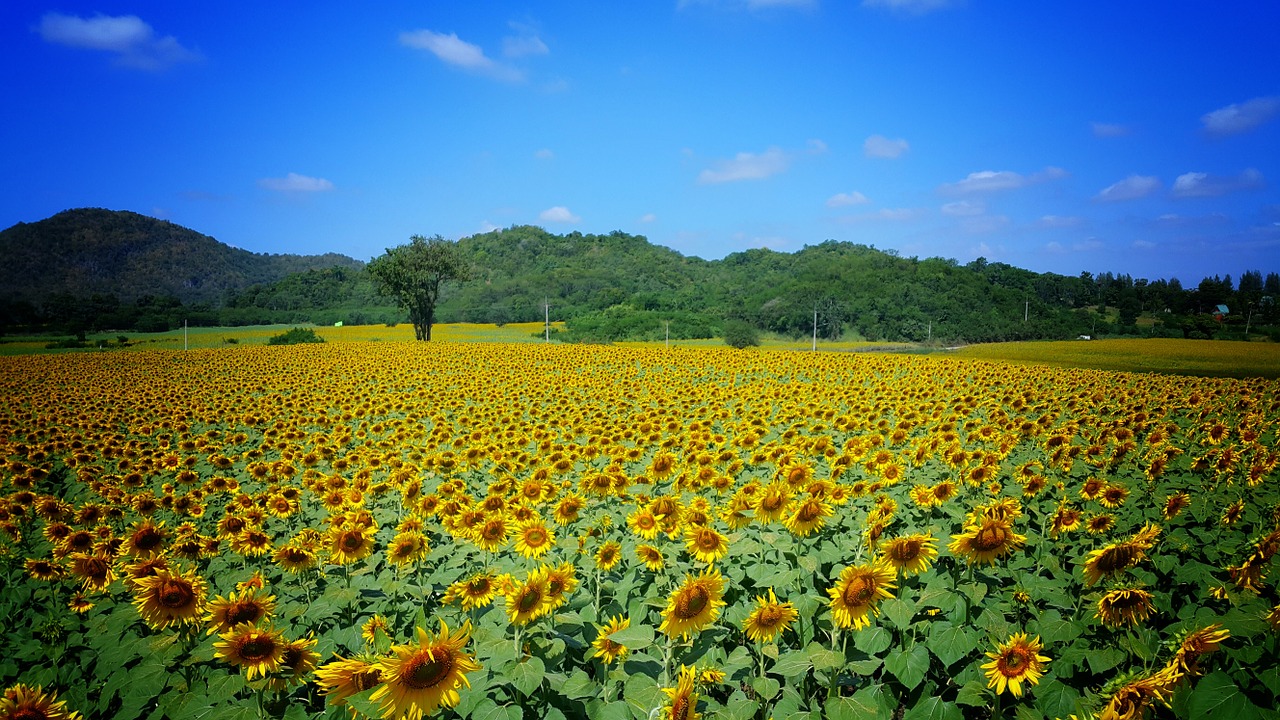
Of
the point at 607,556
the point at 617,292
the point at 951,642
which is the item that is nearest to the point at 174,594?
the point at 607,556

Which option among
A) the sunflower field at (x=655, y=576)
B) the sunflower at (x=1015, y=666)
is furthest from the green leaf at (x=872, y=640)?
the sunflower at (x=1015, y=666)

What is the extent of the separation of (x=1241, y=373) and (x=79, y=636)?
2997cm

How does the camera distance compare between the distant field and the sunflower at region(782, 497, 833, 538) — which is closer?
the sunflower at region(782, 497, 833, 538)

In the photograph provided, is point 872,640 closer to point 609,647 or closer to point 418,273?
point 609,647

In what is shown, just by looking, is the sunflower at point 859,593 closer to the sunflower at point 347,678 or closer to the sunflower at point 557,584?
the sunflower at point 557,584

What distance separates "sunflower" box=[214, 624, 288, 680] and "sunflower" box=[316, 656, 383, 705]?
0.63m

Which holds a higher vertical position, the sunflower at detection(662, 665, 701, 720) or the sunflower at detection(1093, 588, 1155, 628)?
the sunflower at detection(1093, 588, 1155, 628)

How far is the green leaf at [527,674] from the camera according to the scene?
2457 millimetres

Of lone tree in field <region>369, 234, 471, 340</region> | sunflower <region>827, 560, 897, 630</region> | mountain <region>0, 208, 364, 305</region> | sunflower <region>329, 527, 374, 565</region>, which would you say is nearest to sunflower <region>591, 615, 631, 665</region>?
sunflower <region>827, 560, 897, 630</region>

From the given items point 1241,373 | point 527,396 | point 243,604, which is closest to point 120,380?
point 527,396

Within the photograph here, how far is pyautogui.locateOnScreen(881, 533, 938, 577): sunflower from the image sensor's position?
280 cm

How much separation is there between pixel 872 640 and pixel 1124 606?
1.07 metres

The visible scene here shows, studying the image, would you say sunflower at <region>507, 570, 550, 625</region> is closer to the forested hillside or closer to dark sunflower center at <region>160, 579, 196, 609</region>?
dark sunflower center at <region>160, 579, 196, 609</region>

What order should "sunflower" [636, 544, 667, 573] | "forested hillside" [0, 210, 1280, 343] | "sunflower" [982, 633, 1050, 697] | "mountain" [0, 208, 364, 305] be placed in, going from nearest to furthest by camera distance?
"sunflower" [982, 633, 1050, 697]
"sunflower" [636, 544, 667, 573]
"forested hillside" [0, 210, 1280, 343]
"mountain" [0, 208, 364, 305]
